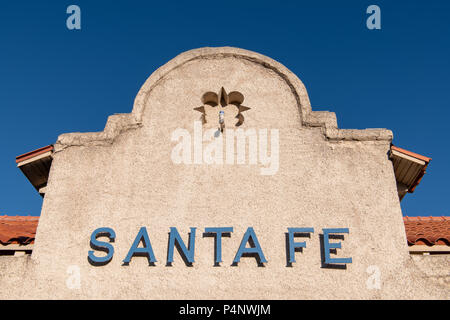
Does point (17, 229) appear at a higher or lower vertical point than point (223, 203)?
higher

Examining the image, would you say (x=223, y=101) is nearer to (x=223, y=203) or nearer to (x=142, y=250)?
(x=223, y=203)

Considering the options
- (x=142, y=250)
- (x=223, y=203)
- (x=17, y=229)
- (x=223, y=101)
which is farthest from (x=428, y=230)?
(x=17, y=229)

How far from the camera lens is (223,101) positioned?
8.27 metres

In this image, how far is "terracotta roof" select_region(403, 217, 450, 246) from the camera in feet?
24.4

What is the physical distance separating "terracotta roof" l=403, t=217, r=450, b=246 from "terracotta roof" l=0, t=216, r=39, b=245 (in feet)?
21.8

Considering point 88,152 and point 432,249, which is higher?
point 88,152

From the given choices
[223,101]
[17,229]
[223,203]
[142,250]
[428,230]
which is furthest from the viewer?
[17,229]

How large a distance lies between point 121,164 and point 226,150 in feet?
5.87

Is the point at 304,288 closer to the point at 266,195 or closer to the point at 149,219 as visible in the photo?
the point at 266,195

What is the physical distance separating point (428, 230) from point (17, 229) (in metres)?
8.24

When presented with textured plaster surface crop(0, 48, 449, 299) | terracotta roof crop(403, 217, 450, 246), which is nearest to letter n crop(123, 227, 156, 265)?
textured plaster surface crop(0, 48, 449, 299)

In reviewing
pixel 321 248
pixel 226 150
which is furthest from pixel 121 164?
pixel 321 248

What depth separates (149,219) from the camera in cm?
714

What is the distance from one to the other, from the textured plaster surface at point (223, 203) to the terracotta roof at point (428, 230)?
901mm
